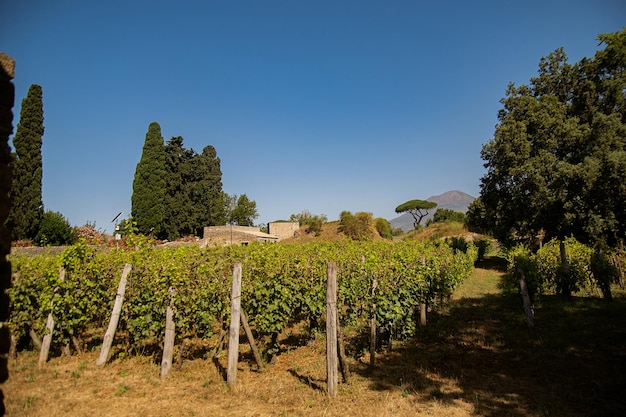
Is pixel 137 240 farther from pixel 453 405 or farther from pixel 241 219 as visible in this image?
pixel 241 219

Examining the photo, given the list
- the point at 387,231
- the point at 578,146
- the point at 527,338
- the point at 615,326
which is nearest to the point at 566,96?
the point at 578,146

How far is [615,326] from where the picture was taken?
8.45 metres

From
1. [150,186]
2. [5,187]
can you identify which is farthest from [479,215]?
[150,186]

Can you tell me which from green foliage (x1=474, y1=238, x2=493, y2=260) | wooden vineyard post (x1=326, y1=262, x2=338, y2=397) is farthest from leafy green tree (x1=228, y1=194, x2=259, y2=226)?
wooden vineyard post (x1=326, y1=262, x2=338, y2=397)

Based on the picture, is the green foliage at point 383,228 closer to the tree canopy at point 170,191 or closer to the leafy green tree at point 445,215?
the tree canopy at point 170,191

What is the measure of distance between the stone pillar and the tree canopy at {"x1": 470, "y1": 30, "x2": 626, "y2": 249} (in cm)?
2151

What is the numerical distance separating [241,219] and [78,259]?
55.7 metres

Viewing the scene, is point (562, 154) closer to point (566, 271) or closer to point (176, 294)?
point (566, 271)

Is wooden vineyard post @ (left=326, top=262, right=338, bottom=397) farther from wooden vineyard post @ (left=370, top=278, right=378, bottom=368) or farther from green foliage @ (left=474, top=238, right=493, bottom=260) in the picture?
green foliage @ (left=474, top=238, right=493, bottom=260)

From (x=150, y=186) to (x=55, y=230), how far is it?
419 inches

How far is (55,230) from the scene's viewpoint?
84.0ft

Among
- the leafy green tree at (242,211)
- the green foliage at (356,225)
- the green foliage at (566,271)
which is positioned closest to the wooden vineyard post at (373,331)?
the green foliage at (566,271)

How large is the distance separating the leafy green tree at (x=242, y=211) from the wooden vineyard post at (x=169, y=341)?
2218 inches

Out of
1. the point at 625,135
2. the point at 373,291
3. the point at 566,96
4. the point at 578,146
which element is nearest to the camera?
the point at 373,291
